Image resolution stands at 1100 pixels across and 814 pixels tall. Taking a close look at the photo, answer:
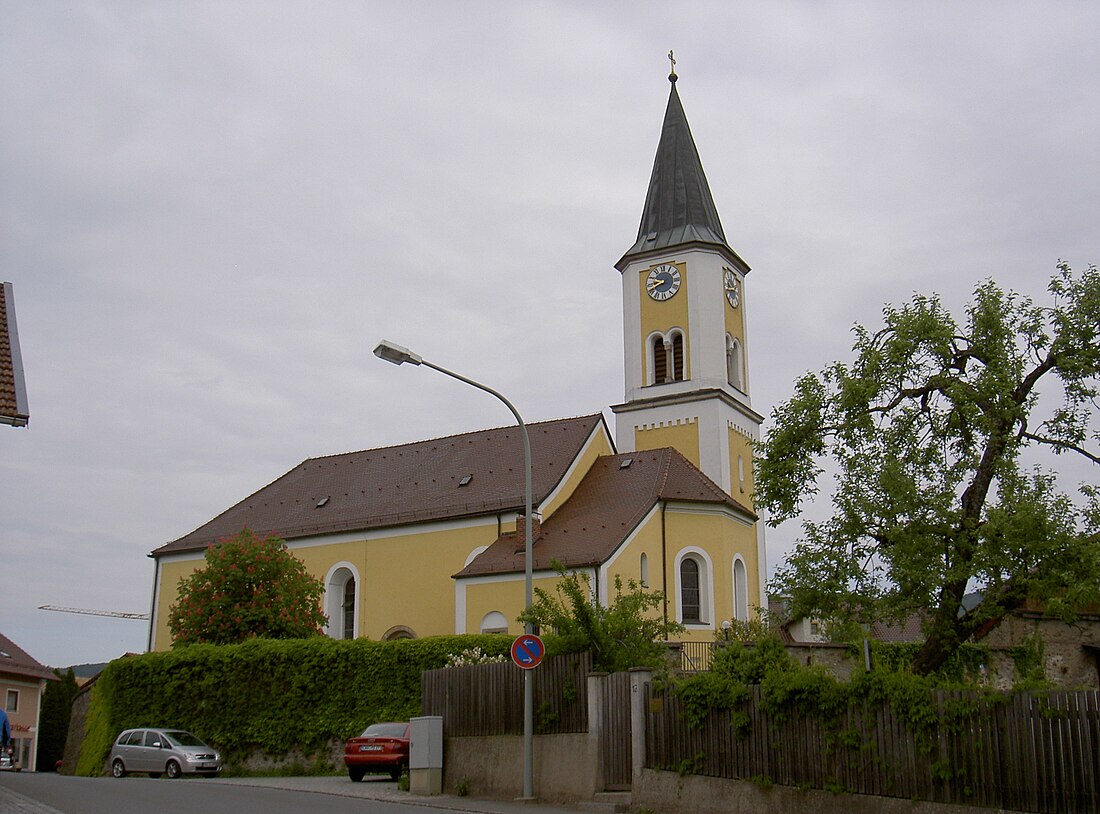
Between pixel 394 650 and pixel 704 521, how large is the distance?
12034mm

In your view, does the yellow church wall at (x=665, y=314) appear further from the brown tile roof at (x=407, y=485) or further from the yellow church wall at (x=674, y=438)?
the brown tile roof at (x=407, y=485)

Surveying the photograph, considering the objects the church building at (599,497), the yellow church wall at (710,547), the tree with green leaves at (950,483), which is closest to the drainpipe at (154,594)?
the church building at (599,497)

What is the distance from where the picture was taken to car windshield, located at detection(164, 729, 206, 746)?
2838 cm

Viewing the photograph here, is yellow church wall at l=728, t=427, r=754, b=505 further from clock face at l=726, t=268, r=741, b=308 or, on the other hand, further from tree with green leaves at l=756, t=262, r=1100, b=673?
tree with green leaves at l=756, t=262, r=1100, b=673

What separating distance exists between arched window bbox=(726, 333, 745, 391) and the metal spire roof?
381 cm

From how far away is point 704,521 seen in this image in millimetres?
36406

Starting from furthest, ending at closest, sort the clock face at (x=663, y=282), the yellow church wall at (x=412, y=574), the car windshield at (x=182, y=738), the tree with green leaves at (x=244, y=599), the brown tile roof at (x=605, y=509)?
1. the clock face at (x=663, y=282)
2. the yellow church wall at (x=412, y=574)
3. the brown tile roof at (x=605, y=509)
4. the tree with green leaves at (x=244, y=599)
5. the car windshield at (x=182, y=738)

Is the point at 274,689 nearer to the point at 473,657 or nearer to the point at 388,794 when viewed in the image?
the point at 473,657

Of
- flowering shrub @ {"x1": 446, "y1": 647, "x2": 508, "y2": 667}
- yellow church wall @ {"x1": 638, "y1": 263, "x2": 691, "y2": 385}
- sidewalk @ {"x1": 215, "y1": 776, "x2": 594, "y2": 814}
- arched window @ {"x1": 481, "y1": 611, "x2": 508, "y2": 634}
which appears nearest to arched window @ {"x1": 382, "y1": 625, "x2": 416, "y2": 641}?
arched window @ {"x1": 481, "y1": 611, "x2": 508, "y2": 634}

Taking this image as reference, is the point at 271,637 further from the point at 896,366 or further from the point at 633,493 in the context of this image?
the point at 896,366

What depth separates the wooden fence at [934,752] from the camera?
1317cm

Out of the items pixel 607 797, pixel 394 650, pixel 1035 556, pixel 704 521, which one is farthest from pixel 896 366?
pixel 704 521

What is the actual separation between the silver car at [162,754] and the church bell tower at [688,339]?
66.7ft

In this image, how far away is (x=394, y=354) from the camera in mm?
19453
